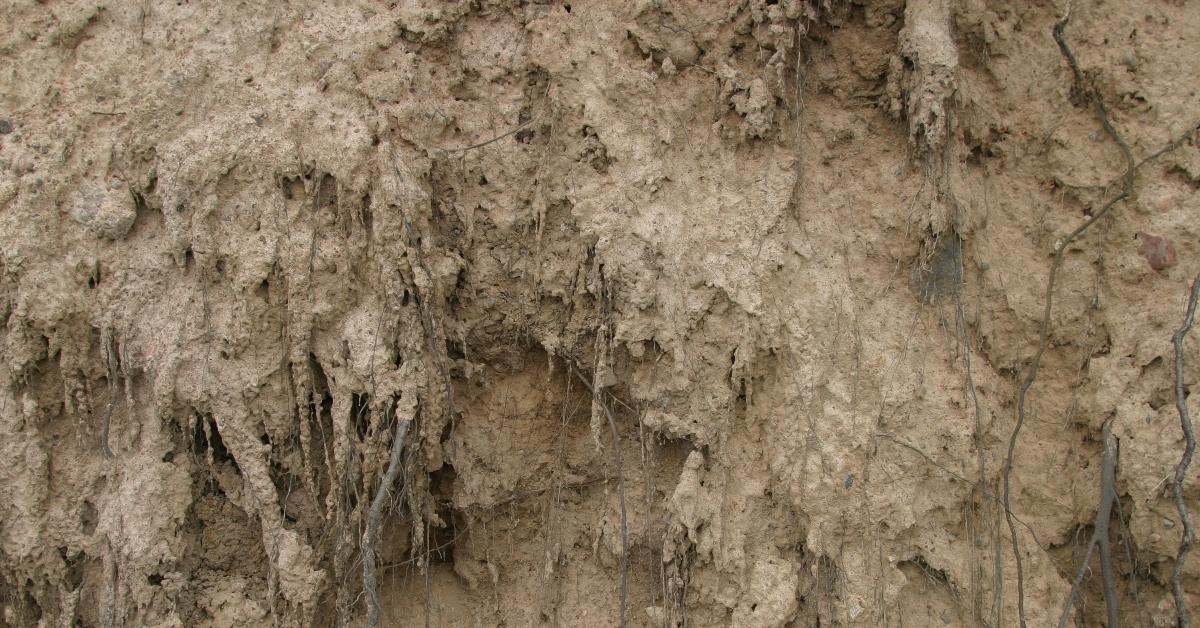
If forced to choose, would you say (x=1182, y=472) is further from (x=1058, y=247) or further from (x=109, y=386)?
(x=109, y=386)

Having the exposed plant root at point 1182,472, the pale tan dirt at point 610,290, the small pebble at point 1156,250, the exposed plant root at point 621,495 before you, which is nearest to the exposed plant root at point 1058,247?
the pale tan dirt at point 610,290

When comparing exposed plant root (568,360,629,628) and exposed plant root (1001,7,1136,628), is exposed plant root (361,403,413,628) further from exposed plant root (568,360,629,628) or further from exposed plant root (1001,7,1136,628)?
exposed plant root (1001,7,1136,628)

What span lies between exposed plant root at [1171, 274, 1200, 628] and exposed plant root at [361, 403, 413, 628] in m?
2.42

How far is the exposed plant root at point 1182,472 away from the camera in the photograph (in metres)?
2.52

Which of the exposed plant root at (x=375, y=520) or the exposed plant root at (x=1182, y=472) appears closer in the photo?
the exposed plant root at (x=1182, y=472)

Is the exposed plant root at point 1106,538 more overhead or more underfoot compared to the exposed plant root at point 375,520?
more overhead

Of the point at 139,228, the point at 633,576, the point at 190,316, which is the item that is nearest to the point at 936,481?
the point at 633,576

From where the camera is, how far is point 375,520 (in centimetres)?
280

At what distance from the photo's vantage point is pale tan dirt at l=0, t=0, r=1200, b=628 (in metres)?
2.80

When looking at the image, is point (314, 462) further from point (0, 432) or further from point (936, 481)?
point (936, 481)

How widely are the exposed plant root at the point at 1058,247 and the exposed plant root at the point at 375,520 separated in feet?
6.57

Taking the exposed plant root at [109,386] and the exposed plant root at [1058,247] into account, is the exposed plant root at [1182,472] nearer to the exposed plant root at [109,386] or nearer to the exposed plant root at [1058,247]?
the exposed plant root at [1058,247]

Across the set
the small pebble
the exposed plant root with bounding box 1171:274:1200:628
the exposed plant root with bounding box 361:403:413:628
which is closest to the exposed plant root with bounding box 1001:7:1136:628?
the small pebble

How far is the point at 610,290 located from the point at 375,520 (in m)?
1.10
